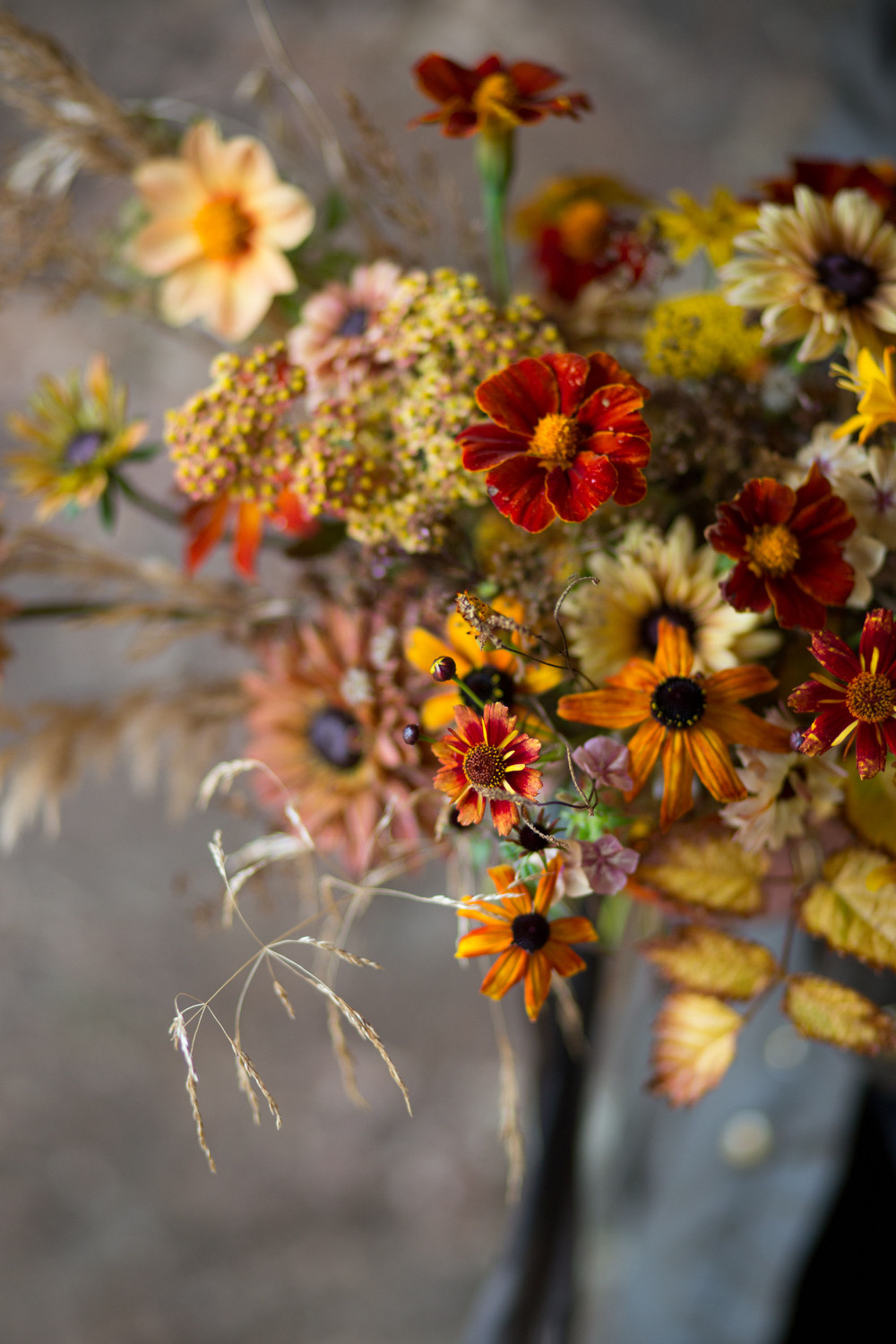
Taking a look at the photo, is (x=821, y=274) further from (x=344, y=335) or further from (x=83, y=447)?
(x=83, y=447)

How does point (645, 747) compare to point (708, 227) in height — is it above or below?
below

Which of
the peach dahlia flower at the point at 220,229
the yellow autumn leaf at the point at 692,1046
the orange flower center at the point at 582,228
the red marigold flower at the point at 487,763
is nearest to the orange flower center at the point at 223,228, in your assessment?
the peach dahlia flower at the point at 220,229

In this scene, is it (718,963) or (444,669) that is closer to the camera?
(444,669)

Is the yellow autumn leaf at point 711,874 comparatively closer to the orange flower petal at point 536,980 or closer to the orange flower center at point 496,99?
the orange flower petal at point 536,980

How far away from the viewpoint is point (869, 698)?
28cm

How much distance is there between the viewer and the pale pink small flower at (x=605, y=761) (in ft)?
1.00

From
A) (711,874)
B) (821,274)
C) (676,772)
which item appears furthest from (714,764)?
(821,274)

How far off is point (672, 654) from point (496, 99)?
0.27 metres

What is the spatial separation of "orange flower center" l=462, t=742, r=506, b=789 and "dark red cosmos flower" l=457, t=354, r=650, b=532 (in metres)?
0.08

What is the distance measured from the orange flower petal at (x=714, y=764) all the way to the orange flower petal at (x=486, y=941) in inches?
3.4

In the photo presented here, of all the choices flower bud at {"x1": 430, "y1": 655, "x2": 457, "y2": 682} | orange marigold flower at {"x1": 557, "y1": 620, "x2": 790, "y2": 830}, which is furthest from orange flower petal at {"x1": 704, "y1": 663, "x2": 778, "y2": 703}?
flower bud at {"x1": 430, "y1": 655, "x2": 457, "y2": 682}

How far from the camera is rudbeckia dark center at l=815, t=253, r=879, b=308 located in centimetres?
37

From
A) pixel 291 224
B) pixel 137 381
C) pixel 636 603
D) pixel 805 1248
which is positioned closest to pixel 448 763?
pixel 636 603

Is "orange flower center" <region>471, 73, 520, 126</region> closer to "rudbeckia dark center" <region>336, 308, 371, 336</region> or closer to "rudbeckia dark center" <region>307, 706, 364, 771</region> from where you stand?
"rudbeckia dark center" <region>336, 308, 371, 336</region>
